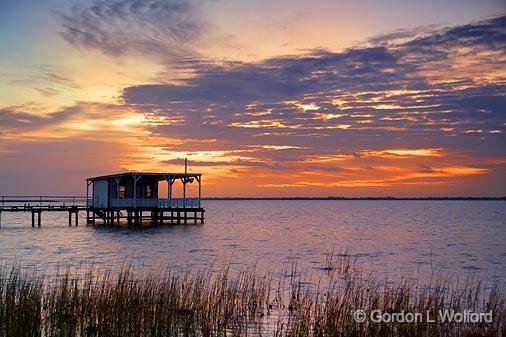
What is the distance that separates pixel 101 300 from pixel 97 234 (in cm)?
3850

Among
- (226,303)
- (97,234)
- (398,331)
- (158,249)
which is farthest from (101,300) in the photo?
(97,234)

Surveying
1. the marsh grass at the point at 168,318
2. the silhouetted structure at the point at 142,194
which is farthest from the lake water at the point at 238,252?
the marsh grass at the point at 168,318

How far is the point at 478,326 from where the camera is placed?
12.7 metres

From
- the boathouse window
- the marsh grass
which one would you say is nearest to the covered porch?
the boathouse window

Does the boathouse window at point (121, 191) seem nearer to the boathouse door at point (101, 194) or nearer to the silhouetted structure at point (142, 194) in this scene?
the silhouetted structure at point (142, 194)

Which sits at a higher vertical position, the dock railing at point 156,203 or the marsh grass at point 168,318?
the dock railing at point 156,203

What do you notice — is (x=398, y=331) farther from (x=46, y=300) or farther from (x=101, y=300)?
(x=46, y=300)

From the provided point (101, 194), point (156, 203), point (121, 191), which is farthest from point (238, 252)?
point (101, 194)

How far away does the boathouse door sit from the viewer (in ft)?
189

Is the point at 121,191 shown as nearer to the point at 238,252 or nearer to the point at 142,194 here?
the point at 142,194

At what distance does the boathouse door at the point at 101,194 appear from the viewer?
189 ft

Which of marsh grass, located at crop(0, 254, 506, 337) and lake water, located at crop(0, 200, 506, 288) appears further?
lake water, located at crop(0, 200, 506, 288)

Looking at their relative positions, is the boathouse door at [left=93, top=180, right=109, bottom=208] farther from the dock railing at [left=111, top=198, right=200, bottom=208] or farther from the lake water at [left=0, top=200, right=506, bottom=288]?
the lake water at [left=0, top=200, right=506, bottom=288]

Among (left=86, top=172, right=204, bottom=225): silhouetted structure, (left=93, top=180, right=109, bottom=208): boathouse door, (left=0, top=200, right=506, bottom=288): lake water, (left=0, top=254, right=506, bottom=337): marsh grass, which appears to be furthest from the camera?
(left=93, top=180, right=109, bottom=208): boathouse door
